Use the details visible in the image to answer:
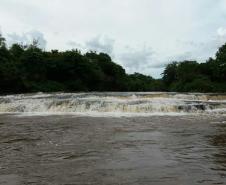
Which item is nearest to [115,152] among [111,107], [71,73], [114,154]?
[114,154]

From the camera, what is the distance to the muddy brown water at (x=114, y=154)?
292 inches

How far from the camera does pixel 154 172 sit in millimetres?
7781

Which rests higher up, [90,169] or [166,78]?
[166,78]

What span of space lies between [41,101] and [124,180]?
1775 cm

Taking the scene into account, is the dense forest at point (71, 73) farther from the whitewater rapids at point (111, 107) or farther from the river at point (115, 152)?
the river at point (115, 152)

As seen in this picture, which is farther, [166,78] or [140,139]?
[166,78]

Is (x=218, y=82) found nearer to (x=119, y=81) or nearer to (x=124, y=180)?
(x=119, y=81)

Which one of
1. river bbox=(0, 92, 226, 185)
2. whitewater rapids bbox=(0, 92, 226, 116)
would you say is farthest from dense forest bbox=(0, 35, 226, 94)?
river bbox=(0, 92, 226, 185)

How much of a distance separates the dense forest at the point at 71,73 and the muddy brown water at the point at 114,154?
1447 inches

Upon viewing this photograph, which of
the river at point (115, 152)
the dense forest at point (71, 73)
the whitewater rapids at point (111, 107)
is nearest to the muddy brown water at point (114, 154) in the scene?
the river at point (115, 152)

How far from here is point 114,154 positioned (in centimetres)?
959

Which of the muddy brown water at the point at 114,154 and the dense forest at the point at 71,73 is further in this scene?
the dense forest at the point at 71,73

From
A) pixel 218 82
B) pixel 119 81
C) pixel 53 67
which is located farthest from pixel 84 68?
pixel 218 82

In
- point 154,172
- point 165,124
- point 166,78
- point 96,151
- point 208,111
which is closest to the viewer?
point 154,172
